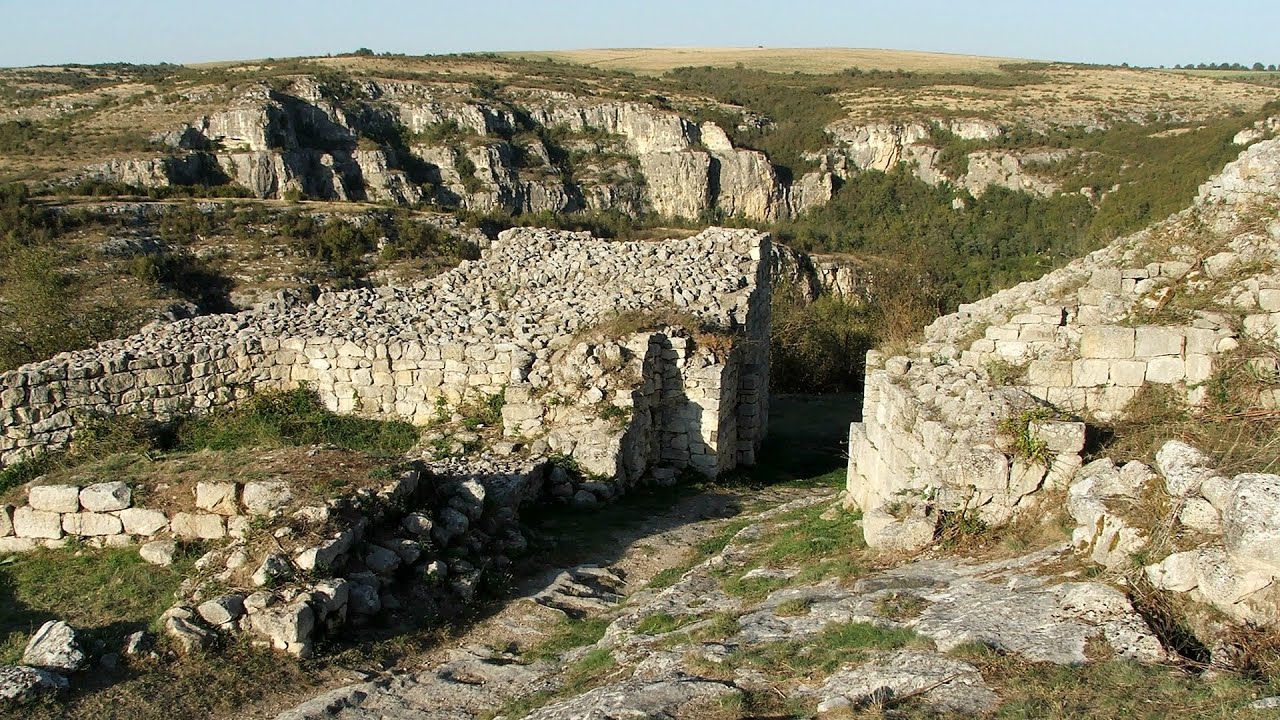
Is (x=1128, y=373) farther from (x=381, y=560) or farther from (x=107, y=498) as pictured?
(x=107, y=498)

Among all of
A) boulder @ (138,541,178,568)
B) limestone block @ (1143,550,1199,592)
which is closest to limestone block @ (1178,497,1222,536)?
limestone block @ (1143,550,1199,592)

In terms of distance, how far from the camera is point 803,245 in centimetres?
7625

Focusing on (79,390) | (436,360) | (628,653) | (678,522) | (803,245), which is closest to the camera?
(628,653)

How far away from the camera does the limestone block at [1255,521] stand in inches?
205

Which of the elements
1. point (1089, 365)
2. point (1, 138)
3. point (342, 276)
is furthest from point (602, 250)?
point (1, 138)

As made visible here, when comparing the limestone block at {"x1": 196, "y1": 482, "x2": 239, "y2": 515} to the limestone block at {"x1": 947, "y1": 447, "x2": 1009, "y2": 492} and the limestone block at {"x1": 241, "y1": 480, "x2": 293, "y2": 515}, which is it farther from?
the limestone block at {"x1": 947, "y1": 447, "x2": 1009, "y2": 492}

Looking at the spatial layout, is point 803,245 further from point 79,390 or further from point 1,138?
point 79,390

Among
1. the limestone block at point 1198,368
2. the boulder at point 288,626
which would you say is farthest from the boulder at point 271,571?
the limestone block at point 1198,368

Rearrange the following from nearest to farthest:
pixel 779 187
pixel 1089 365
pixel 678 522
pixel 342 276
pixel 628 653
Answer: pixel 628 653, pixel 1089 365, pixel 678 522, pixel 342 276, pixel 779 187

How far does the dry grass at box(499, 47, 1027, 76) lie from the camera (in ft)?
440

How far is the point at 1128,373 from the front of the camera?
8430 mm

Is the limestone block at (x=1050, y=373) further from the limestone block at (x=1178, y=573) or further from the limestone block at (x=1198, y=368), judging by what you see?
the limestone block at (x=1178, y=573)

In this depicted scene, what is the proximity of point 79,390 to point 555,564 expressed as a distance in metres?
7.19

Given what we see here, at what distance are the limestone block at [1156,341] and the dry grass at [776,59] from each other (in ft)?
422
